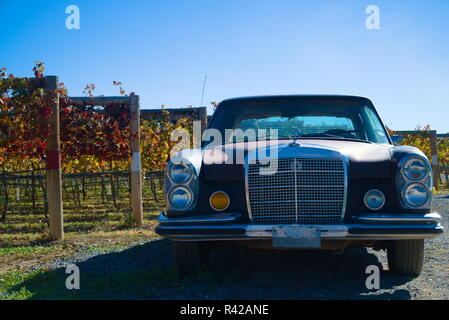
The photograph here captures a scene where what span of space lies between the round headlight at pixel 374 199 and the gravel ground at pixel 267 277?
638mm

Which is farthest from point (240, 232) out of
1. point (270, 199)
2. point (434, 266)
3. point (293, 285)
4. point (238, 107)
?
point (434, 266)

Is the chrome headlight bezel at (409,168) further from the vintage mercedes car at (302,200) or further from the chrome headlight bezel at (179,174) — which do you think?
the chrome headlight bezel at (179,174)

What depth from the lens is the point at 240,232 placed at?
3320 mm

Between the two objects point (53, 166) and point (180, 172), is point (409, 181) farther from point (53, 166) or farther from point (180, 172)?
point (53, 166)

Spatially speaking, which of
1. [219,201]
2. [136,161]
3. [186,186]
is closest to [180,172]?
[186,186]

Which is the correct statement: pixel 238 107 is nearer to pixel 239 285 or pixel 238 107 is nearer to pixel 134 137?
pixel 239 285

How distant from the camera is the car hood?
3406 millimetres

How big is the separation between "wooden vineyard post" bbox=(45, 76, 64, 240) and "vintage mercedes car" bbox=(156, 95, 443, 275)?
3.64 m

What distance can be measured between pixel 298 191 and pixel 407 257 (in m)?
1.12

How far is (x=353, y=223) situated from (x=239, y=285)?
101 centimetres

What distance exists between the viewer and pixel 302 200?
3416 mm

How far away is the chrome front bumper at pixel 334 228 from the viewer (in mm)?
3240

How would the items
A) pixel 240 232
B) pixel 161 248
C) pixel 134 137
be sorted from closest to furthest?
pixel 240 232, pixel 161 248, pixel 134 137

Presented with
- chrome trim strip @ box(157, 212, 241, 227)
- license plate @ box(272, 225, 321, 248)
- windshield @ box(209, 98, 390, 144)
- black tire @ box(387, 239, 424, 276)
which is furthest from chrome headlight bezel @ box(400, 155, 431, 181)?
chrome trim strip @ box(157, 212, 241, 227)
